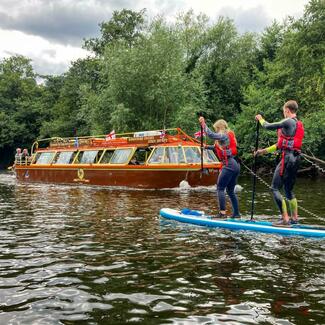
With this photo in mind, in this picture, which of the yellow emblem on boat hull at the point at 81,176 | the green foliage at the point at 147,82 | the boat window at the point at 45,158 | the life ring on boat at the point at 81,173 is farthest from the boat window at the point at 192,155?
the green foliage at the point at 147,82

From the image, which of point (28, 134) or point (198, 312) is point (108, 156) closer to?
point (198, 312)

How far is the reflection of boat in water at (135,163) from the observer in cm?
2206

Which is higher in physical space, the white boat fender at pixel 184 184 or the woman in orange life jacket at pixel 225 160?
the woman in orange life jacket at pixel 225 160

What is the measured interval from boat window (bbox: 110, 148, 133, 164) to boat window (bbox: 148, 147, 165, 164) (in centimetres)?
180

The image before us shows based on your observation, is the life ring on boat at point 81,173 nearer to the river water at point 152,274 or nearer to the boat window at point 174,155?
the boat window at point 174,155

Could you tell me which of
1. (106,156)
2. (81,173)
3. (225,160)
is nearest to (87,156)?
(81,173)

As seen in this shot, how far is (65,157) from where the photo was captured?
29000 mm

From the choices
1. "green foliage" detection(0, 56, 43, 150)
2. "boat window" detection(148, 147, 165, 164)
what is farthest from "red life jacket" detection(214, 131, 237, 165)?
"green foliage" detection(0, 56, 43, 150)

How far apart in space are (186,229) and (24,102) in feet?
208

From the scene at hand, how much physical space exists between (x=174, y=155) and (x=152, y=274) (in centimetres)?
1571

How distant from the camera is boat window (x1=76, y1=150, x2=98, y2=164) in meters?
26.6

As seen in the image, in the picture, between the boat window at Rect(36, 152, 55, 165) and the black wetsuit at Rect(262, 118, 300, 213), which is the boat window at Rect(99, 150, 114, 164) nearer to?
the boat window at Rect(36, 152, 55, 165)

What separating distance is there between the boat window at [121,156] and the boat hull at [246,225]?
1204cm

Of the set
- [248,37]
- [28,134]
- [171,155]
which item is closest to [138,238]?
[171,155]
